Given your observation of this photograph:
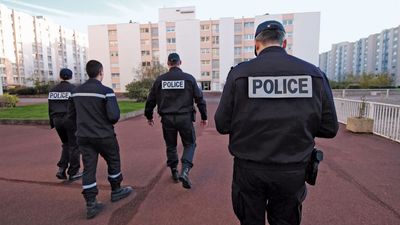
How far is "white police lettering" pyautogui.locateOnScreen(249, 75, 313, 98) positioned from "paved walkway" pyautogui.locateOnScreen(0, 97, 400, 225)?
6.33 feet

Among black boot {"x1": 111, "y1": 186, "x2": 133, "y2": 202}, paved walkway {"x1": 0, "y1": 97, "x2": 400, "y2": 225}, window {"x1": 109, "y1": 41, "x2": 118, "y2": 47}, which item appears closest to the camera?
paved walkway {"x1": 0, "y1": 97, "x2": 400, "y2": 225}

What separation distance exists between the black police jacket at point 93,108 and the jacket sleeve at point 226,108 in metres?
1.85

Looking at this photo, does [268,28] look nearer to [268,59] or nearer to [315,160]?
[268,59]

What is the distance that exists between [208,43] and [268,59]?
52456 millimetres

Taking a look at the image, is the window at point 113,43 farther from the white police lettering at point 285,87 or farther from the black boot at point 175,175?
the white police lettering at point 285,87

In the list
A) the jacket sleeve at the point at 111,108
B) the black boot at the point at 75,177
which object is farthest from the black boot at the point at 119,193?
the black boot at the point at 75,177

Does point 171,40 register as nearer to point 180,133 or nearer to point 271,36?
point 180,133

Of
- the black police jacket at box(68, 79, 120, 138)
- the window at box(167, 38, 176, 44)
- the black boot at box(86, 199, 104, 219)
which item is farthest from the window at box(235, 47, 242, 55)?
the black boot at box(86, 199, 104, 219)

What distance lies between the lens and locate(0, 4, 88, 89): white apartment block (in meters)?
62.4

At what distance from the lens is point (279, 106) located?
172cm

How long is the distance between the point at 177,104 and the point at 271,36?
238 cm

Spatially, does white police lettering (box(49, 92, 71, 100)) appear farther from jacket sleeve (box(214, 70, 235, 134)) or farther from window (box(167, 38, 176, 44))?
window (box(167, 38, 176, 44))

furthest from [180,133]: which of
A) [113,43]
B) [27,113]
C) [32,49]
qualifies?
[32,49]

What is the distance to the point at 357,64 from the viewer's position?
98.6 metres
